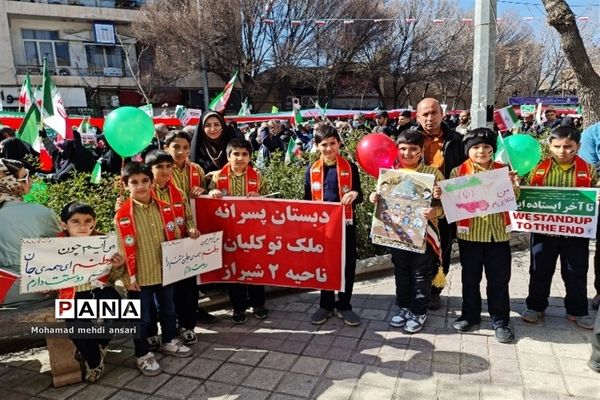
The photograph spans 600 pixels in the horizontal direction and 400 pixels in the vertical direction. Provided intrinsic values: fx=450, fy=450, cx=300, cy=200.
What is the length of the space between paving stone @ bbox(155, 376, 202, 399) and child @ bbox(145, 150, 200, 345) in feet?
1.64

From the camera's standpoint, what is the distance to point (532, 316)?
151 inches

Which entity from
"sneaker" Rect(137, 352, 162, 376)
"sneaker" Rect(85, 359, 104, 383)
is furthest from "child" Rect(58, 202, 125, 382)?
"sneaker" Rect(137, 352, 162, 376)

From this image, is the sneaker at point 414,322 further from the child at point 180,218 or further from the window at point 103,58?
the window at point 103,58

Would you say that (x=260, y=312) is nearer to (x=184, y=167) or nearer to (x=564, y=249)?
(x=184, y=167)

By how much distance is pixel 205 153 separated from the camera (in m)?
4.20

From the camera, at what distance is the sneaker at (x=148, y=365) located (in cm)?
327

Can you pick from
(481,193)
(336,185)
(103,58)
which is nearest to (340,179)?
(336,185)

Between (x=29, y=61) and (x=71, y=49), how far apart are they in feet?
7.94

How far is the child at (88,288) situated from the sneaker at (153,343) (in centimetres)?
38

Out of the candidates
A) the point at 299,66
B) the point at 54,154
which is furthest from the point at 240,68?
the point at 54,154

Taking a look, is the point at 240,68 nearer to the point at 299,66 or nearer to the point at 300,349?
the point at 299,66

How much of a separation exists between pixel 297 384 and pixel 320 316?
0.98 meters

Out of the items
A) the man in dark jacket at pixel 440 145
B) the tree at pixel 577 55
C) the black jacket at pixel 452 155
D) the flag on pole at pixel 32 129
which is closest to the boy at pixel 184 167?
the man in dark jacket at pixel 440 145

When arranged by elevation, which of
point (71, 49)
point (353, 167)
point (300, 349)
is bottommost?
point (300, 349)
